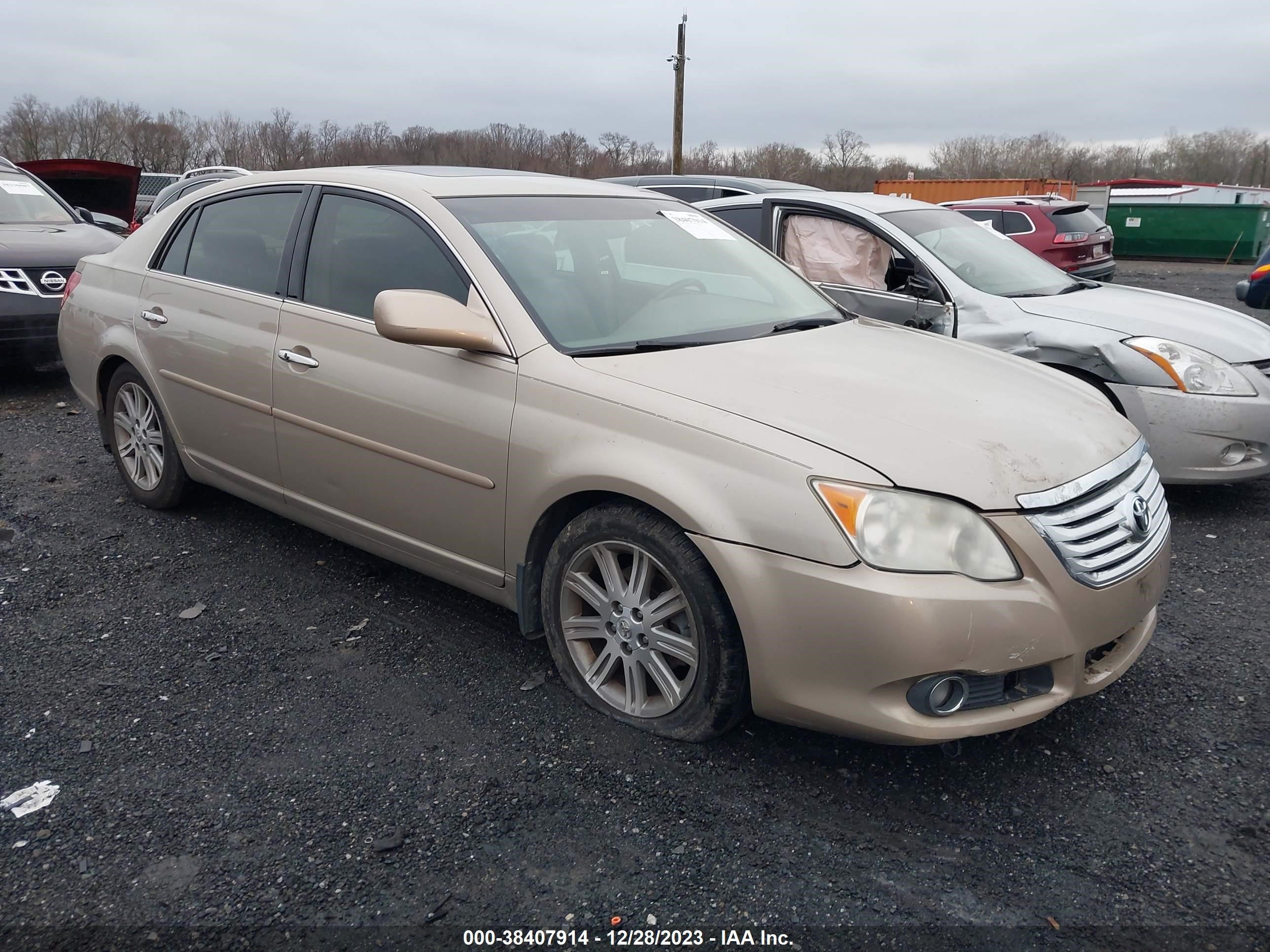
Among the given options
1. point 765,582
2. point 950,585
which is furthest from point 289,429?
point 950,585

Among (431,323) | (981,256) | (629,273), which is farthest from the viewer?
(981,256)

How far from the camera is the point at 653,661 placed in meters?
2.86

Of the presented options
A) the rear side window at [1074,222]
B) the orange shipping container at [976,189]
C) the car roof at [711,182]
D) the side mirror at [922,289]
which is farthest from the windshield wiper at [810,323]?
the orange shipping container at [976,189]

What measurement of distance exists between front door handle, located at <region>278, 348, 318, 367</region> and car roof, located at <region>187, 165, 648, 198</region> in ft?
A: 2.25

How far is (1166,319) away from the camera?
5180 millimetres

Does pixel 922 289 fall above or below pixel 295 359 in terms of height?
above

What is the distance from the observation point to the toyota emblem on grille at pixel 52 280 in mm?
7176

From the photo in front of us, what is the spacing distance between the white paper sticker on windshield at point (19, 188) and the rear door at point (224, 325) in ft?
16.7

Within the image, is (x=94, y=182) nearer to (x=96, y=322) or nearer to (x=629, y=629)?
(x=96, y=322)

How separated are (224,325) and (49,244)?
460cm

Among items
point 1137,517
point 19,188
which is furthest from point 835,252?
point 19,188

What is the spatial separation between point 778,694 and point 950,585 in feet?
1.73

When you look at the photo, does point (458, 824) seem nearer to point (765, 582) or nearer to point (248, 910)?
point (248, 910)

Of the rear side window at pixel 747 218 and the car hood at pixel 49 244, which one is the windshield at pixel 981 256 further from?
the car hood at pixel 49 244
